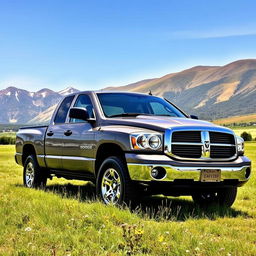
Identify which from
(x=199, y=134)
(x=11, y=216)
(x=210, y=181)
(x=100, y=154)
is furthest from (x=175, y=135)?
(x=11, y=216)

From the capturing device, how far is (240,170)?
255 inches

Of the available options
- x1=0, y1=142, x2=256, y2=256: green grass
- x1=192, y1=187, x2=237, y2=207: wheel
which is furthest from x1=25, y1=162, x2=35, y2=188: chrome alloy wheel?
x1=192, y1=187, x2=237, y2=207: wheel

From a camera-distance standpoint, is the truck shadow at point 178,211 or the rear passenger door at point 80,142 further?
the rear passenger door at point 80,142

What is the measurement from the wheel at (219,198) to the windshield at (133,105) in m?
1.59

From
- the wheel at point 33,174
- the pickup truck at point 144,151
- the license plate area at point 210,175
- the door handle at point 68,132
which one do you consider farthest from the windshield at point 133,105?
the wheel at point 33,174

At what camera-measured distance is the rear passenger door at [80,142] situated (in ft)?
23.6

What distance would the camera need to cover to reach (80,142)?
743cm

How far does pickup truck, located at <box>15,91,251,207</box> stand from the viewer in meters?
6.00

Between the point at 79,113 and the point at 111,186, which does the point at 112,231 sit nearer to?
the point at 111,186

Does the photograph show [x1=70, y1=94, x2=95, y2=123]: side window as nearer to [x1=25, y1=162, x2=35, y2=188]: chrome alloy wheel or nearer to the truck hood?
the truck hood

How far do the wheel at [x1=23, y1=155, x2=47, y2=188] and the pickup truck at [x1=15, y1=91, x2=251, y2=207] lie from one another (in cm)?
119

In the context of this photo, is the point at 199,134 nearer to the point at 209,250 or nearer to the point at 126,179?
the point at 126,179

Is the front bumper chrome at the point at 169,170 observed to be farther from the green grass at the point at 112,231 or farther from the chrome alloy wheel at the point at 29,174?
the chrome alloy wheel at the point at 29,174

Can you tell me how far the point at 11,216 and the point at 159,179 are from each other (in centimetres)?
206
